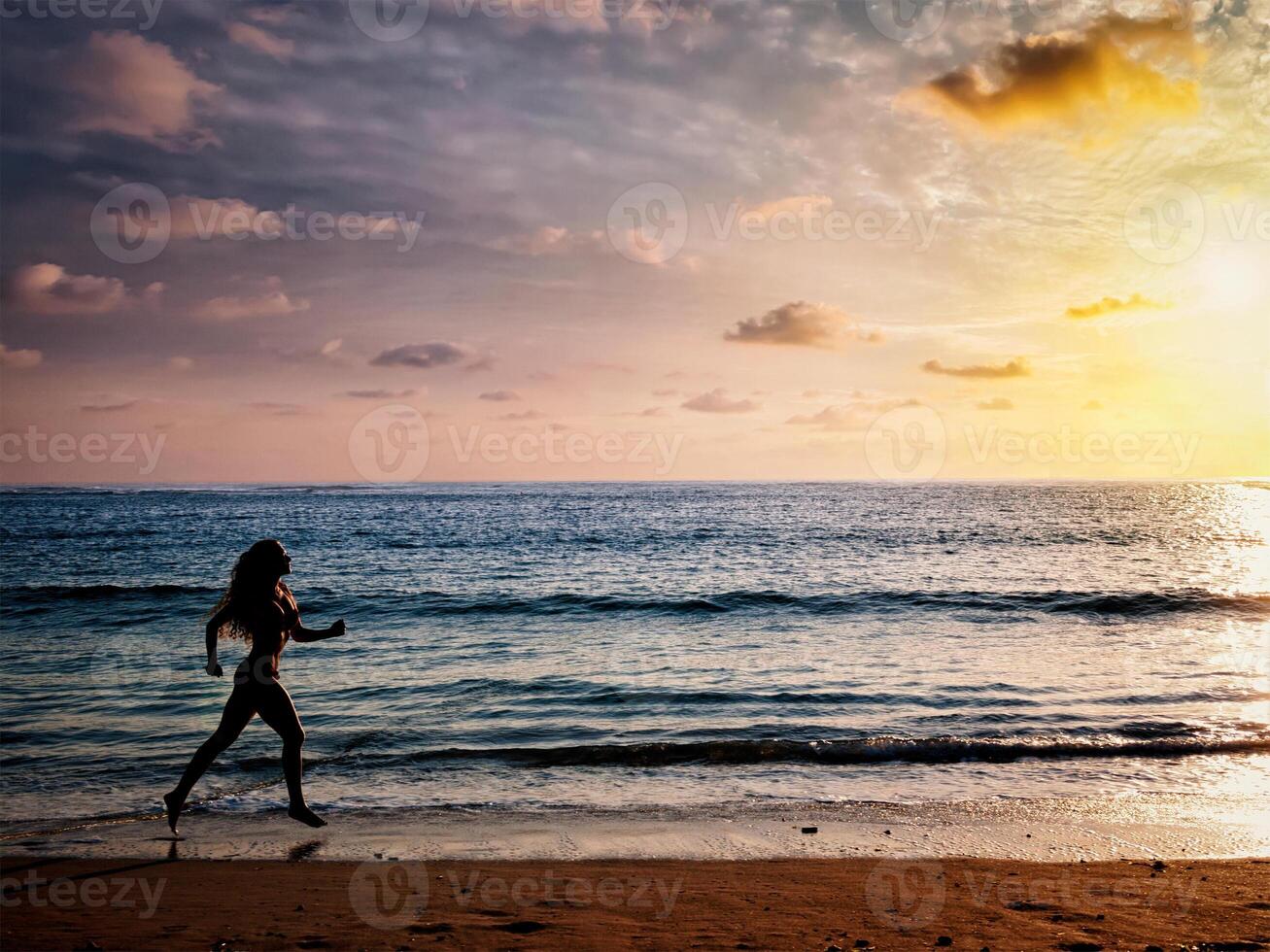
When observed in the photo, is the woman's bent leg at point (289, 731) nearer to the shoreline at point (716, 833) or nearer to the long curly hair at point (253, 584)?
the shoreline at point (716, 833)

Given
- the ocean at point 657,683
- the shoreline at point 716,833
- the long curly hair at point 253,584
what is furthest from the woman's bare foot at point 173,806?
the long curly hair at point 253,584

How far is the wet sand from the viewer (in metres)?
4.91

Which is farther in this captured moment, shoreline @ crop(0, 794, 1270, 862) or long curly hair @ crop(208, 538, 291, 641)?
shoreline @ crop(0, 794, 1270, 862)

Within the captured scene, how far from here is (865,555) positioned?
3741 centimetres

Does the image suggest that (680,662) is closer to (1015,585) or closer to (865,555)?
(1015,585)

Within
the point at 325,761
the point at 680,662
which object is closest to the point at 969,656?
the point at 680,662

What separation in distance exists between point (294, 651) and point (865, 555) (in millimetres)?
28336

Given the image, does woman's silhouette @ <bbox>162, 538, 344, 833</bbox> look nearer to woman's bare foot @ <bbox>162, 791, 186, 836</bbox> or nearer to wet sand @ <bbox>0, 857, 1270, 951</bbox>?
woman's bare foot @ <bbox>162, 791, 186, 836</bbox>

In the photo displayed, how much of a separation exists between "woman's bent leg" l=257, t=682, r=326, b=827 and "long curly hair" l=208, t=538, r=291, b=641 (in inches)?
21.7

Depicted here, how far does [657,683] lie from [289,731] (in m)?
8.48

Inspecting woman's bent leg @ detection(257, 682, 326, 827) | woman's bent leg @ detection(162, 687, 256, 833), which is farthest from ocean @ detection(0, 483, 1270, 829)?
woman's bent leg @ detection(162, 687, 256, 833)

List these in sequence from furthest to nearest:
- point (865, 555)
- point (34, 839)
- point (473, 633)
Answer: point (865, 555)
point (473, 633)
point (34, 839)

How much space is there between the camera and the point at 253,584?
21.1ft

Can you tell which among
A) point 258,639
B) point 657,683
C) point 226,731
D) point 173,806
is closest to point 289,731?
point 226,731
